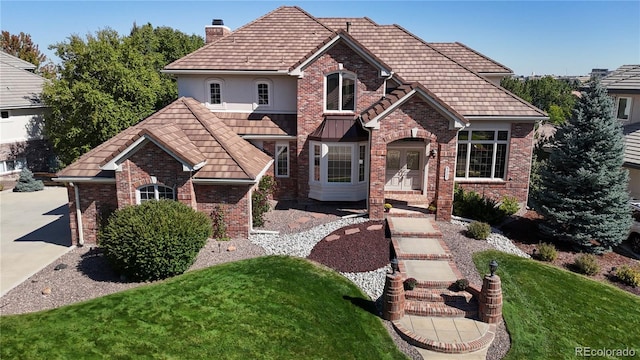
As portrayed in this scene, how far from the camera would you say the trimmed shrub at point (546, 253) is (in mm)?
14942

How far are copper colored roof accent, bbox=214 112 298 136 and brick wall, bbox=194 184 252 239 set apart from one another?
5.06m

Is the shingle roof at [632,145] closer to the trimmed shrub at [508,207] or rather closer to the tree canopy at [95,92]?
the trimmed shrub at [508,207]

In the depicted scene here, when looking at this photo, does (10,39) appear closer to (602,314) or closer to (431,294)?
(431,294)

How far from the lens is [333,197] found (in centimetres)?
1956

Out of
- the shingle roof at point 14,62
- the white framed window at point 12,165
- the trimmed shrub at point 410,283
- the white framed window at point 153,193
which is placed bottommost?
the trimmed shrub at point 410,283

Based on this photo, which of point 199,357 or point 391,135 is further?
point 391,135

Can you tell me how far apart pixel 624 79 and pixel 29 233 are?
31.3 m

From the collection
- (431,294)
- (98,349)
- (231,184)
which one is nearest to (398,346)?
(431,294)

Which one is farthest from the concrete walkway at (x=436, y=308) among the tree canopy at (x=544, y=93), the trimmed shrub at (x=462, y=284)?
the tree canopy at (x=544, y=93)

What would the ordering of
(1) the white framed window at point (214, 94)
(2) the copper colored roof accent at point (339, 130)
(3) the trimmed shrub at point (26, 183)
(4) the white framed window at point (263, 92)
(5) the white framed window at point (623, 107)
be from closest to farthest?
(2) the copper colored roof accent at point (339, 130), (4) the white framed window at point (263, 92), (1) the white framed window at point (214, 94), (5) the white framed window at point (623, 107), (3) the trimmed shrub at point (26, 183)

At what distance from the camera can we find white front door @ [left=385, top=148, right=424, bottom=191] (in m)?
20.3

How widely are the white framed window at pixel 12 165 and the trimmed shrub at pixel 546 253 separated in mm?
31743

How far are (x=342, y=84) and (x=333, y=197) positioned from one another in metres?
5.14

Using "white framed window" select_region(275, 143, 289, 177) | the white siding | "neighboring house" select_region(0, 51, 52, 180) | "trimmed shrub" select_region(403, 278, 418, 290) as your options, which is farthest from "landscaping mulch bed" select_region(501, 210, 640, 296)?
"neighboring house" select_region(0, 51, 52, 180)
